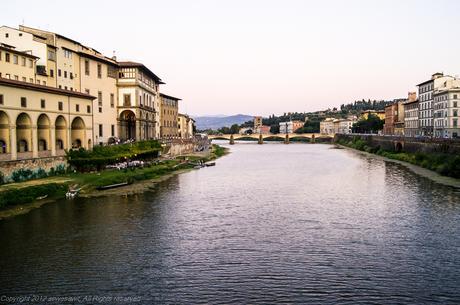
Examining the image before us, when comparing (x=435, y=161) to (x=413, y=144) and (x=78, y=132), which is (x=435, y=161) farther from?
(x=78, y=132)

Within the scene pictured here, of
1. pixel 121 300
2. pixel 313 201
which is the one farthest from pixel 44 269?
pixel 313 201

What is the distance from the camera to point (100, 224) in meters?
25.8

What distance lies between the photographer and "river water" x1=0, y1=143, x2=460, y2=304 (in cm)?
1585

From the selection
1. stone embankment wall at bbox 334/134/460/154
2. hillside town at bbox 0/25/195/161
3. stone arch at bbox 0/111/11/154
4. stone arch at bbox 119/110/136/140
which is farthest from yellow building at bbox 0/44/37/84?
stone embankment wall at bbox 334/134/460/154

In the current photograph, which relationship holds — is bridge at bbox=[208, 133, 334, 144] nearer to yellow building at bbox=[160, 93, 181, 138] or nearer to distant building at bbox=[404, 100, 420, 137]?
distant building at bbox=[404, 100, 420, 137]

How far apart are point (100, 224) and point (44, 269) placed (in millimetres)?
7818

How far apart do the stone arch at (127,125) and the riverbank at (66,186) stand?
11.9 metres

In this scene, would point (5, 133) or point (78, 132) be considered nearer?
point (5, 133)

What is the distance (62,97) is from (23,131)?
5.99 m

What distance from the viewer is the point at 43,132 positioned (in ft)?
133

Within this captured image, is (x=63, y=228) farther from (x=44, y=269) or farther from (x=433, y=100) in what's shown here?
(x=433, y=100)

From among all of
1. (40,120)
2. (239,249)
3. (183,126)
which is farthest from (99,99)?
(183,126)

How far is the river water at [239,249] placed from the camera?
15.9 m

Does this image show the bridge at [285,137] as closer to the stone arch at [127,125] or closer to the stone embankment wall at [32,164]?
the stone arch at [127,125]
